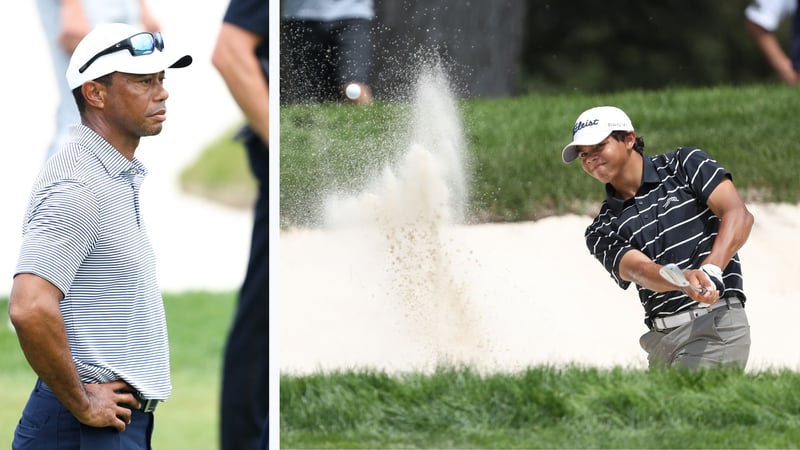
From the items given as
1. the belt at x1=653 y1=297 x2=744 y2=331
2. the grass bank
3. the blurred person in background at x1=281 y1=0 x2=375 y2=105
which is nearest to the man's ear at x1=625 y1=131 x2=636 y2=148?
the grass bank

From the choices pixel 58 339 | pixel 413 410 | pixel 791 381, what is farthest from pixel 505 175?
pixel 58 339

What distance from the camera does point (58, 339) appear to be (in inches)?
92.3

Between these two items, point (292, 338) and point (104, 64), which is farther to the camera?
point (292, 338)

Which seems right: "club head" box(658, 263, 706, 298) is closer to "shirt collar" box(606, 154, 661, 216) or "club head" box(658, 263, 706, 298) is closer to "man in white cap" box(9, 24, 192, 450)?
"shirt collar" box(606, 154, 661, 216)

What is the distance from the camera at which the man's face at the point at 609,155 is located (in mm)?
3365

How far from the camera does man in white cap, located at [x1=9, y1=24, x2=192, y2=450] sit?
92.7 inches

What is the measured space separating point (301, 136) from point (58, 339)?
5.34 feet

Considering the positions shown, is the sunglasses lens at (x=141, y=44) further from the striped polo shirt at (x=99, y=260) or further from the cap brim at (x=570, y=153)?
the cap brim at (x=570, y=153)

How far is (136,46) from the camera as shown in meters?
2.65

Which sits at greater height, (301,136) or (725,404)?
(301,136)

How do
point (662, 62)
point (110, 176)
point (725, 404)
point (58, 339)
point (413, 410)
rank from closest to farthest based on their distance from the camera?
point (58, 339) → point (110, 176) → point (725, 404) → point (413, 410) → point (662, 62)

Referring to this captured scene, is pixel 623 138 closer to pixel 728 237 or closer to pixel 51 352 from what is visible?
pixel 728 237

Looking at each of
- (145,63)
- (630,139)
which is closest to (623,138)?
(630,139)

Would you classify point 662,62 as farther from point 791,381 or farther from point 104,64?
point 104,64
